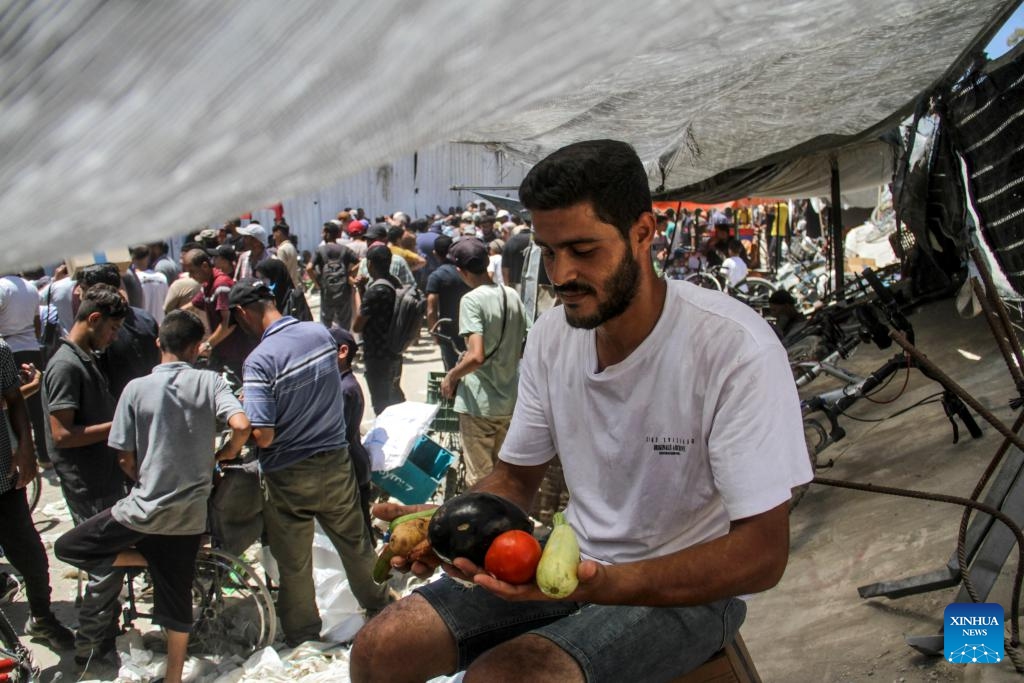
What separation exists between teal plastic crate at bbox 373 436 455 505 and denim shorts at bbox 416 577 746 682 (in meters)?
3.37

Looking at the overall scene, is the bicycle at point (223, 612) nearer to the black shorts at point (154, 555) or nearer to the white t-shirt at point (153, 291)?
the black shorts at point (154, 555)

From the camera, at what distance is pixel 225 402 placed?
4.29 metres

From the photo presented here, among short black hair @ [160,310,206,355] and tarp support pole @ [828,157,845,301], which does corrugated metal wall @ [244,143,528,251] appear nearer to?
tarp support pole @ [828,157,845,301]

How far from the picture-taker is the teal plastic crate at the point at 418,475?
5426 mm

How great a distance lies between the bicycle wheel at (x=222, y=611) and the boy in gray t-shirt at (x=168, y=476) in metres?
0.39

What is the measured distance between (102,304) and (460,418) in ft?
8.07

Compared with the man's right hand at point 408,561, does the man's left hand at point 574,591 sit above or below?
A: above

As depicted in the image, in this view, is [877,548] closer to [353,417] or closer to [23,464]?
[353,417]

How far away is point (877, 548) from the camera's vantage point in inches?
188

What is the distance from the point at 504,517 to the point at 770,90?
337 centimetres

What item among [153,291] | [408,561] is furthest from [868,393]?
[153,291]

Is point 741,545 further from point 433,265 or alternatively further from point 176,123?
point 433,265

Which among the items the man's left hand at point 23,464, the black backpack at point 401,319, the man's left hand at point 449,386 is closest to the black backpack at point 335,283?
the black backpack at point 401,319

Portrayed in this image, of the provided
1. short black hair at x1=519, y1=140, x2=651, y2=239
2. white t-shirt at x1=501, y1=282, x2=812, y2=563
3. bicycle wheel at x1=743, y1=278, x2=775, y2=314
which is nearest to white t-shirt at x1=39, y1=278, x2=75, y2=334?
white t-shirt at x1=501, y1=282, x2=812, y2=563
